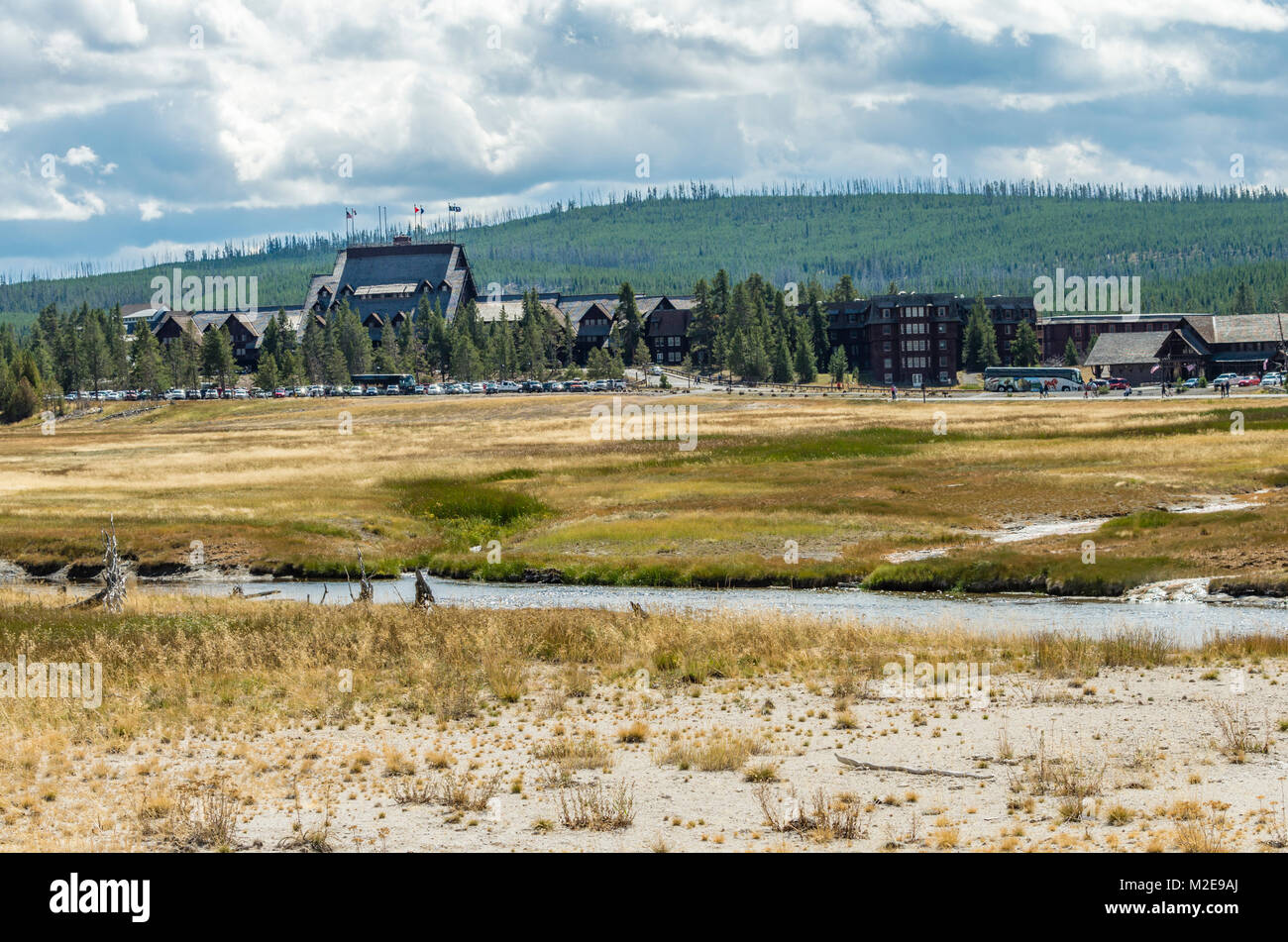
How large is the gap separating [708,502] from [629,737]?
4151 centimetres

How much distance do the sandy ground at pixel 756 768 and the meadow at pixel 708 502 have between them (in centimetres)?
2050

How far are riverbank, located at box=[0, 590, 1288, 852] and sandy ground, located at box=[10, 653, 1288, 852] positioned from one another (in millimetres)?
71

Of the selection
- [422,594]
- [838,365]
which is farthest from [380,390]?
[422,594]

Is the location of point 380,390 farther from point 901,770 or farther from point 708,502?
point 901,770

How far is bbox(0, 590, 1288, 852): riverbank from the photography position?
17.5 m

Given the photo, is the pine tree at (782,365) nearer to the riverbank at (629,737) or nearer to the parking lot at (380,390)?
the parking lot at (380,390)

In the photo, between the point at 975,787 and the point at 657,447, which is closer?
the point at 975,787

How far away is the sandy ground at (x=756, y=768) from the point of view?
17094 millimetres

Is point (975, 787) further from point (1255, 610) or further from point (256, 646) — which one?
point (1255, 610)

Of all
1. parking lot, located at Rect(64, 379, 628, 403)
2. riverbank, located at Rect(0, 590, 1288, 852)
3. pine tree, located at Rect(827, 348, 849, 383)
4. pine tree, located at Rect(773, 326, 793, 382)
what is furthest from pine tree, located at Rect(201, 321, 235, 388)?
riverbank, located at Rect(0, 590, 1288, 852)

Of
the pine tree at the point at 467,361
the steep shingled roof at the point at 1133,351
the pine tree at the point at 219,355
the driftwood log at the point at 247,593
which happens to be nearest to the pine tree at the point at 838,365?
the steep shingled roof at the point at 1133,351
